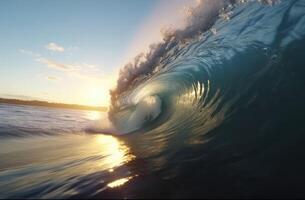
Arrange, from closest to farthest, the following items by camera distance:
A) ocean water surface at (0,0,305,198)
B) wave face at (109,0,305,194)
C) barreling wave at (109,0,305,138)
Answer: ocean water surface at (0,0,305,198) → wave face at (109,0,305,194) → barreling wave at (109,0,305,138)

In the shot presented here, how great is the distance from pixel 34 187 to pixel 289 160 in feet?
9.71

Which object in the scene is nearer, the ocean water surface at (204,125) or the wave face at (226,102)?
the ocean water surface at (204,125)

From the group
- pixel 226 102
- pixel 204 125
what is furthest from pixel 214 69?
pixel 204 125

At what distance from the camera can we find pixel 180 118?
271 inches

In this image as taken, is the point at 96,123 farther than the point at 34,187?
Yes

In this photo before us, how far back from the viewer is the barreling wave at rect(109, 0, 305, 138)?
6074 millimetres

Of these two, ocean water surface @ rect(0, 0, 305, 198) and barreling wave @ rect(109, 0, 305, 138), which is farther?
barreling wave @ rect(109, 0, 305, 138)

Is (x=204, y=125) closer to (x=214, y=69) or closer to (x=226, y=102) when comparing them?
(x=226, y=102)

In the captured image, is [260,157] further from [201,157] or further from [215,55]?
[215,55]

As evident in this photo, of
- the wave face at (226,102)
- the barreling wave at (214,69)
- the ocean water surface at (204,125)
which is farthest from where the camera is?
the barreling wave at (214,69)

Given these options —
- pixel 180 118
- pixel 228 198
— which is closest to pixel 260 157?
pixel 228 198

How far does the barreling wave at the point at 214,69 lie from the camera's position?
19.9 ft

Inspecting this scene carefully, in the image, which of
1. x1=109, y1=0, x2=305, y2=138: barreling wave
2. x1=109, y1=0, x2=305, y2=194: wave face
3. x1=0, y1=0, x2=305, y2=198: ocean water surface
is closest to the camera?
x1=0, y1=0, x2=305, y2=198: ocean water surface

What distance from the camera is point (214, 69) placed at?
8.05 metres
